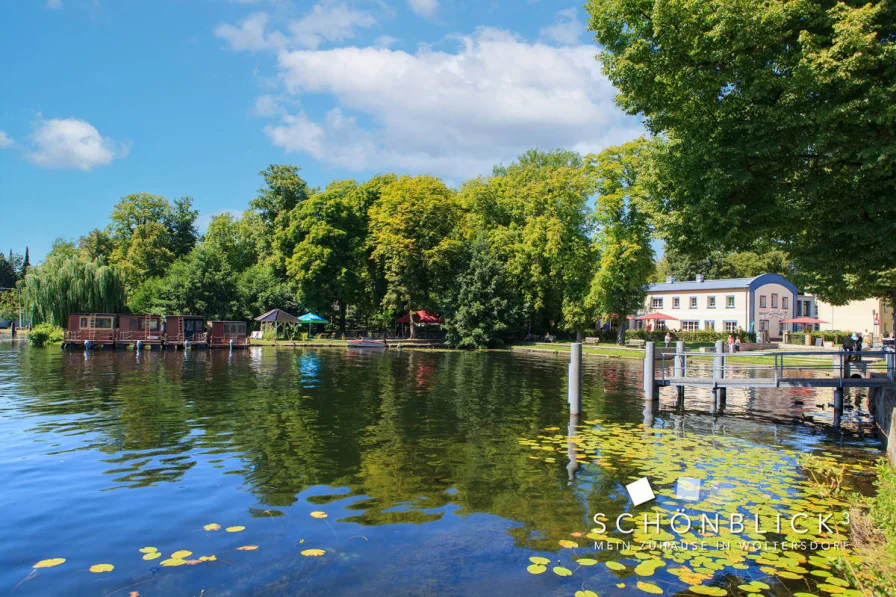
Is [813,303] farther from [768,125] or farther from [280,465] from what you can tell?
Answer: [280,465]

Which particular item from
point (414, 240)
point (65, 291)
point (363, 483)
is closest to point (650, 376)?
point (363, 483)

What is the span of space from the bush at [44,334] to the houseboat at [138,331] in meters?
5.31

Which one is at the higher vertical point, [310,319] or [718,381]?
[310,319]

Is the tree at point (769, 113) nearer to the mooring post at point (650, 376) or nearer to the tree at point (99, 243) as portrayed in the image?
the mooring post at point (650, 376)

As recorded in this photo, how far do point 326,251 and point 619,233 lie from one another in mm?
30746

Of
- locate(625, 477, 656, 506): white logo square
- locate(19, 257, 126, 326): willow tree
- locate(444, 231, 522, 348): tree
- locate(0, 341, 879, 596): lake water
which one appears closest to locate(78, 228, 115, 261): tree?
locate(19, 257, 126, 326): willow tree

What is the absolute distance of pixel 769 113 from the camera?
17500mm

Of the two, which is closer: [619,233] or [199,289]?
[619,233]

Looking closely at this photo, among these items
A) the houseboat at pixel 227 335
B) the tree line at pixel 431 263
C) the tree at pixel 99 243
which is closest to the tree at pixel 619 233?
the tree line at pixel 431 263

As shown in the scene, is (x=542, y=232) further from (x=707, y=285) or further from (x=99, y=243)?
(x=99, y=243)

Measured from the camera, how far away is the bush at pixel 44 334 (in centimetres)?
5319

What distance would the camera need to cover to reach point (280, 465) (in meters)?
13.1

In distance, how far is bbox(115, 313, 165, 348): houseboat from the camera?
5275cm

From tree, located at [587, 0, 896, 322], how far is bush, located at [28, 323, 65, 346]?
53716 mm
